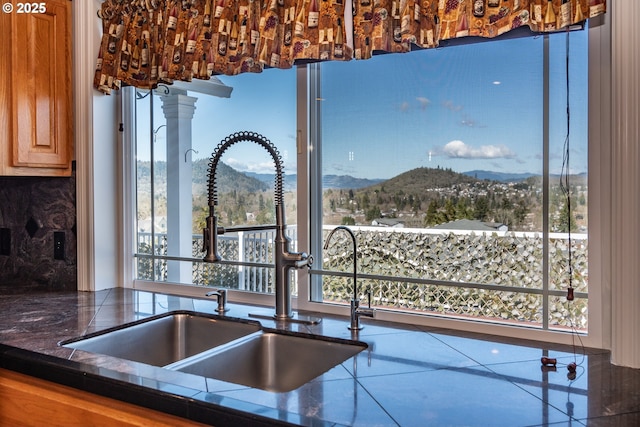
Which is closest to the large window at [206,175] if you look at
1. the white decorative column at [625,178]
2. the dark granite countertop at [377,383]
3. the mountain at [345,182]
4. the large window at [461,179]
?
the mountain at [345,182]

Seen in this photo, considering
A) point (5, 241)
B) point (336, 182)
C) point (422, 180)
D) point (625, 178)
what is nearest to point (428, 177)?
point (422, 180)

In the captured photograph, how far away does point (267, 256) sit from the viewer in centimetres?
222

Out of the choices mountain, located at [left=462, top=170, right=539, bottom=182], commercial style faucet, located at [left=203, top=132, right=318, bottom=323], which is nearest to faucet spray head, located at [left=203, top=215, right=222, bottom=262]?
commercial style faucet, located at [left=203, top=132, right=318, bottom=323]

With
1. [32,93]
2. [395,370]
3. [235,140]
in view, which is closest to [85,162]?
[32,93]

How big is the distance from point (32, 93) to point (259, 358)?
1.50 m

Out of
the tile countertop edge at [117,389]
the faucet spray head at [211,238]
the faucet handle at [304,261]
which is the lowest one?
the tile countertop edge at [117,389]

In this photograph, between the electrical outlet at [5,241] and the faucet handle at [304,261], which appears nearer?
the faucet handle at [304,261]

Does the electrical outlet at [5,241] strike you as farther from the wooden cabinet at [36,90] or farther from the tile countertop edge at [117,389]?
the tile countertop edge at [117,389]

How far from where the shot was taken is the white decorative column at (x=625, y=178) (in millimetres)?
1330

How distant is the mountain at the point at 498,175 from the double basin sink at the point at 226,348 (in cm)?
66

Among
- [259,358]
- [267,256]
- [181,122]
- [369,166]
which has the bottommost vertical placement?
[259,358]

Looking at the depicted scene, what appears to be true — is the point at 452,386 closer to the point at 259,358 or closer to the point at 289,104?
the point at 259,358

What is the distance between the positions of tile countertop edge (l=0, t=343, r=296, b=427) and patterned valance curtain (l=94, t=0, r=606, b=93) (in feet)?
3.71

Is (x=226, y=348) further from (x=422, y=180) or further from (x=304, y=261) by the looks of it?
(x=422, y=180)
